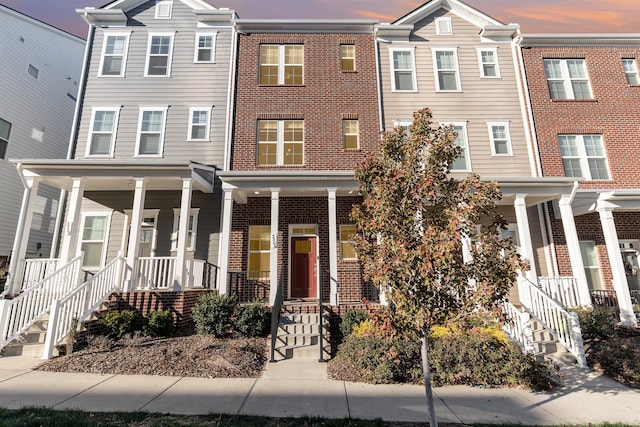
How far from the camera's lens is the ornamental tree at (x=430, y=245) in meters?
4.11

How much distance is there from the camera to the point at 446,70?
13273 millimetres

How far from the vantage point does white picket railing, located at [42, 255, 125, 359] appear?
687 centimetres

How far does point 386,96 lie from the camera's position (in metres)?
12.9

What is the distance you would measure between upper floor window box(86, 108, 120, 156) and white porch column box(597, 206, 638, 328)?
57.5 feet

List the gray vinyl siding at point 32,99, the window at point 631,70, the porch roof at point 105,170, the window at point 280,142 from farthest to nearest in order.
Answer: the gray vinyl siding at point 32,99
the window at point 631,70
the window at point 280,142
the porch roof at point 105,170

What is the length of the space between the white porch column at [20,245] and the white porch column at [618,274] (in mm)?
17571

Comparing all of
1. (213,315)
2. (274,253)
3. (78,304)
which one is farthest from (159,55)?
(213,315)

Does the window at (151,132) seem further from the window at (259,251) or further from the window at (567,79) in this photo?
the window at (567,79)

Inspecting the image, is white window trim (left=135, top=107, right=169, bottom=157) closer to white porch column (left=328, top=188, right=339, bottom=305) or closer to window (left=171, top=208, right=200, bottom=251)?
window (left=171, top=208, right=200, bottom=251)

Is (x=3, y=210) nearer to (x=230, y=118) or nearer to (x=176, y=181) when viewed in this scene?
(x=176, y=181)

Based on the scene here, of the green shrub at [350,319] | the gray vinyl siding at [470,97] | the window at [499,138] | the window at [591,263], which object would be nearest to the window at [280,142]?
the gray vinyl siding at [470,97]

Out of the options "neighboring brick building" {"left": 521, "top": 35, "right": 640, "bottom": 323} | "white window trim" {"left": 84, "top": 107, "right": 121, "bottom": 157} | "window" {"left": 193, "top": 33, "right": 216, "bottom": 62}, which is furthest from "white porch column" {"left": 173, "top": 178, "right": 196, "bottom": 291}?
"neighboring brick building" {"left": 521, "top": 35, "right": 640, "bottom": 323}

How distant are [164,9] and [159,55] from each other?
7.57ft

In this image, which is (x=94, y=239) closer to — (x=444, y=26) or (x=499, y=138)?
(x=499, y=138)
